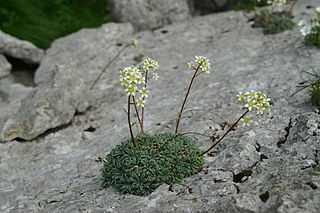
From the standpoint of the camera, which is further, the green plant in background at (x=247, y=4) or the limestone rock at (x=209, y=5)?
the limestone rock at (x=209, y=5)

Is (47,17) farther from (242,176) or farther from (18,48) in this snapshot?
(242,176)

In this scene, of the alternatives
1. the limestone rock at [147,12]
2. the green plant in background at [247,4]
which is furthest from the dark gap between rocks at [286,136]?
the limestone rock at [147,12]

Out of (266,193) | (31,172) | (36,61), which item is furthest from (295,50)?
(36,61)

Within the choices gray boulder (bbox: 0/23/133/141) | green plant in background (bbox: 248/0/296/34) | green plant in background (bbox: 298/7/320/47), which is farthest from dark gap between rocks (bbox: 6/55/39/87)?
green plant in background (bbox: 298/7/320/47)

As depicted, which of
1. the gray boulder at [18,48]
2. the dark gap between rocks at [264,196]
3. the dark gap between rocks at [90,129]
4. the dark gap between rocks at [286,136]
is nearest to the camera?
the dark gap between rocks at [264,196]

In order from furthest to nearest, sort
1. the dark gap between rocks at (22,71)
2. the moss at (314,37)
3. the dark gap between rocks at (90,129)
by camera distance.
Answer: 1. the dark gap between rocks at (22,71)
2. the moss at (314,37)
3. the dark gap between rocks at (90,129)

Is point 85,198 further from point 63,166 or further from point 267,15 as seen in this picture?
point 267,15

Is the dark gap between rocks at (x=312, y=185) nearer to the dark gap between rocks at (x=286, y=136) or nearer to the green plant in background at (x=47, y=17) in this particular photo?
the dark gap between rocks at (x=286, y=136)
